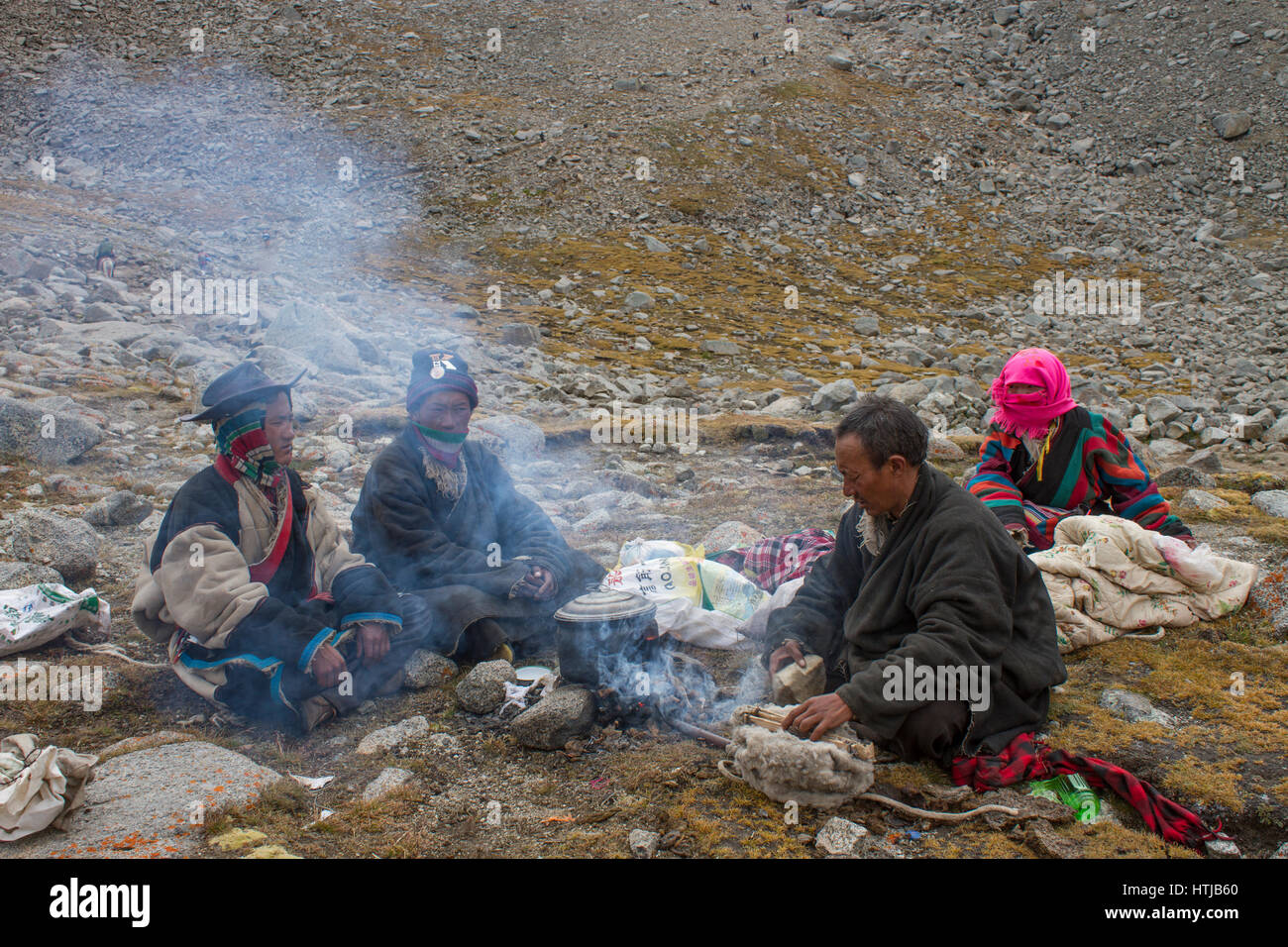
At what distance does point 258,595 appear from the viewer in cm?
327

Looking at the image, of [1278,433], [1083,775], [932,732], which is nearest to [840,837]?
[932,732]

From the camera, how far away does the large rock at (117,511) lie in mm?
5172

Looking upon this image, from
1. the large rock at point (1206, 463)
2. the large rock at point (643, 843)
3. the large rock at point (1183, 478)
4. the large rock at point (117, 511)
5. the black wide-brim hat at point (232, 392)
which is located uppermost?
Answer: the black wide-brim hat at point (232, 392)

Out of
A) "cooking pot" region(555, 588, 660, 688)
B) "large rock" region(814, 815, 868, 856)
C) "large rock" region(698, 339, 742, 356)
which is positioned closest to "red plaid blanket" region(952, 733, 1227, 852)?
"large rock" region(814, 815, 868, 856)

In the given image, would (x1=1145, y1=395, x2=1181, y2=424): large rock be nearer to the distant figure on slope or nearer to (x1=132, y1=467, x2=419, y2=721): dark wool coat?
(x1=132, y1=467, x2=419, y2=721): dark wool coat

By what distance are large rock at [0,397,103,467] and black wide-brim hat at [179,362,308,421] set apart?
3432 mm

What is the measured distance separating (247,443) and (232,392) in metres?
0.21

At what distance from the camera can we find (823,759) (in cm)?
255

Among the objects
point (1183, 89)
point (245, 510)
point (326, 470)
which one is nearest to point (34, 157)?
point (326, 470)

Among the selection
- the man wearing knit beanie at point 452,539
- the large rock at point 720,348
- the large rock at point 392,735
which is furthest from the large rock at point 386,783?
the large rock at point 720,348

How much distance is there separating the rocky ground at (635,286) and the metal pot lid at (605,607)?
454mm

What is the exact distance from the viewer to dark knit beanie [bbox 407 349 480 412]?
4074 mm

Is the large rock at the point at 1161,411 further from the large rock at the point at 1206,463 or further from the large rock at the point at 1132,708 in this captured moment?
the large rock at the point at 1132,708

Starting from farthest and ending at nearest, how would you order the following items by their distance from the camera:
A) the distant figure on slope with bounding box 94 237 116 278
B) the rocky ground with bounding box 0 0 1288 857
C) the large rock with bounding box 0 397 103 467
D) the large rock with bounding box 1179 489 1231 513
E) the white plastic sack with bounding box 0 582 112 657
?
the distant figure on slope with bounding box 94 237 116 278, the large rock with bounding box 0 397 103 467, the large rock with bounding box 1179 489 1231 513, the white plastic sack with bounding box 0 582 112 657, the rocky ground with bounding box 0 0 1288 857
